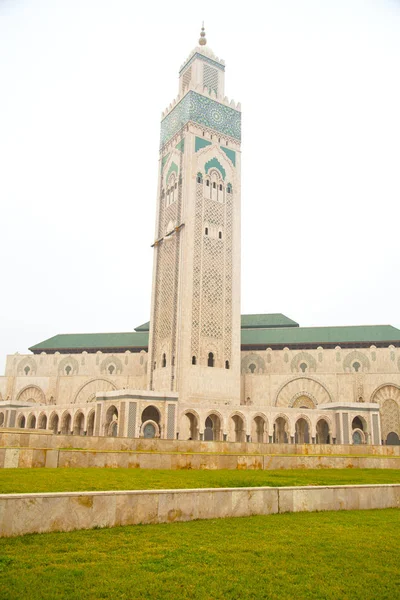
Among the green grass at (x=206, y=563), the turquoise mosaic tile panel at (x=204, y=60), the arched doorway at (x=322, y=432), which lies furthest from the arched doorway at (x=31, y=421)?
the green grass at (x=206, y=563)

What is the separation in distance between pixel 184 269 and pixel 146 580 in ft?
105

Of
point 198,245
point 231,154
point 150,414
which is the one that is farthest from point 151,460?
point 231,154

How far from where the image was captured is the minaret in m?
34.6

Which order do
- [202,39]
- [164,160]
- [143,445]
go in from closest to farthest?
[143,445], [164,160], [202,39]

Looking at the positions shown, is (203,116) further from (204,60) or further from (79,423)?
(79,423)

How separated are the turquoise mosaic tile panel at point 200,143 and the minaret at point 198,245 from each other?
1.7 inches

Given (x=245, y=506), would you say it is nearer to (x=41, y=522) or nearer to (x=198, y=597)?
(x=41, y=522)

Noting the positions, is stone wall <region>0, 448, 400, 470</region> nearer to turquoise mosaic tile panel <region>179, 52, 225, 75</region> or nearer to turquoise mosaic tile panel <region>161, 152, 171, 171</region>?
turquoise mosaic tile panel <region>161, 152, 171, 171</region>

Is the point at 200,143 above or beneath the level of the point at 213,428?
above

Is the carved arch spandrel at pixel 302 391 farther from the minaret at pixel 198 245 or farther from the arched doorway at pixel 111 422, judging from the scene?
the arched doorway at pixel 111 422

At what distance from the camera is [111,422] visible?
33344 millimetres

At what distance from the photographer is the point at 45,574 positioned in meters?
3.72

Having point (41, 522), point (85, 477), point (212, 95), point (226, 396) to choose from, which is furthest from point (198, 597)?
point (212, 95)

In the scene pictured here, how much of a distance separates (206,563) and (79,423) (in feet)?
115
